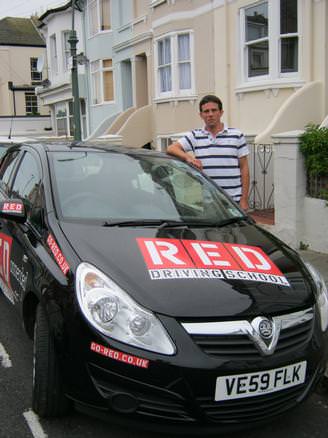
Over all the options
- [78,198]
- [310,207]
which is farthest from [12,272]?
[310,207]

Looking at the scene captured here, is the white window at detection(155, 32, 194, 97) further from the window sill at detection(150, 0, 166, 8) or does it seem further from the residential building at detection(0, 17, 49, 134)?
the residential building at detection(0, 17, 49, 134)

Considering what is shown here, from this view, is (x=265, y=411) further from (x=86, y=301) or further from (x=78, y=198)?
(x=78, y=198)

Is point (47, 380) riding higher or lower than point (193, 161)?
lower

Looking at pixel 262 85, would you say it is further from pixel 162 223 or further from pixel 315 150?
pixel 162 223

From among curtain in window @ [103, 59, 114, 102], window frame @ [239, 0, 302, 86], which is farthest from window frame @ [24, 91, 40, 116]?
window frame @ [239, 0, 302, 86]

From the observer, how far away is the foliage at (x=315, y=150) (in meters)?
6.41

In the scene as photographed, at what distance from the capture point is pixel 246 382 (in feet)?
8.21

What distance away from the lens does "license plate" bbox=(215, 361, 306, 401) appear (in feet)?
8.09

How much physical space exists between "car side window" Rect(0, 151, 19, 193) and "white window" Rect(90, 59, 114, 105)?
17.2 m

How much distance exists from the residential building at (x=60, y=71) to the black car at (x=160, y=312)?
68.9 feet

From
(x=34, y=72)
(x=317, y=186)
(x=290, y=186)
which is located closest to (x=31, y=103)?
(x=34, y=72)

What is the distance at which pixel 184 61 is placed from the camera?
15.4 m

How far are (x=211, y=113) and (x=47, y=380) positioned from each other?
2952mm

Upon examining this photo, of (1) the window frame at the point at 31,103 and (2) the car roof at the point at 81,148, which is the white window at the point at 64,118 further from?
(2) the car roof at the point at 81,148
